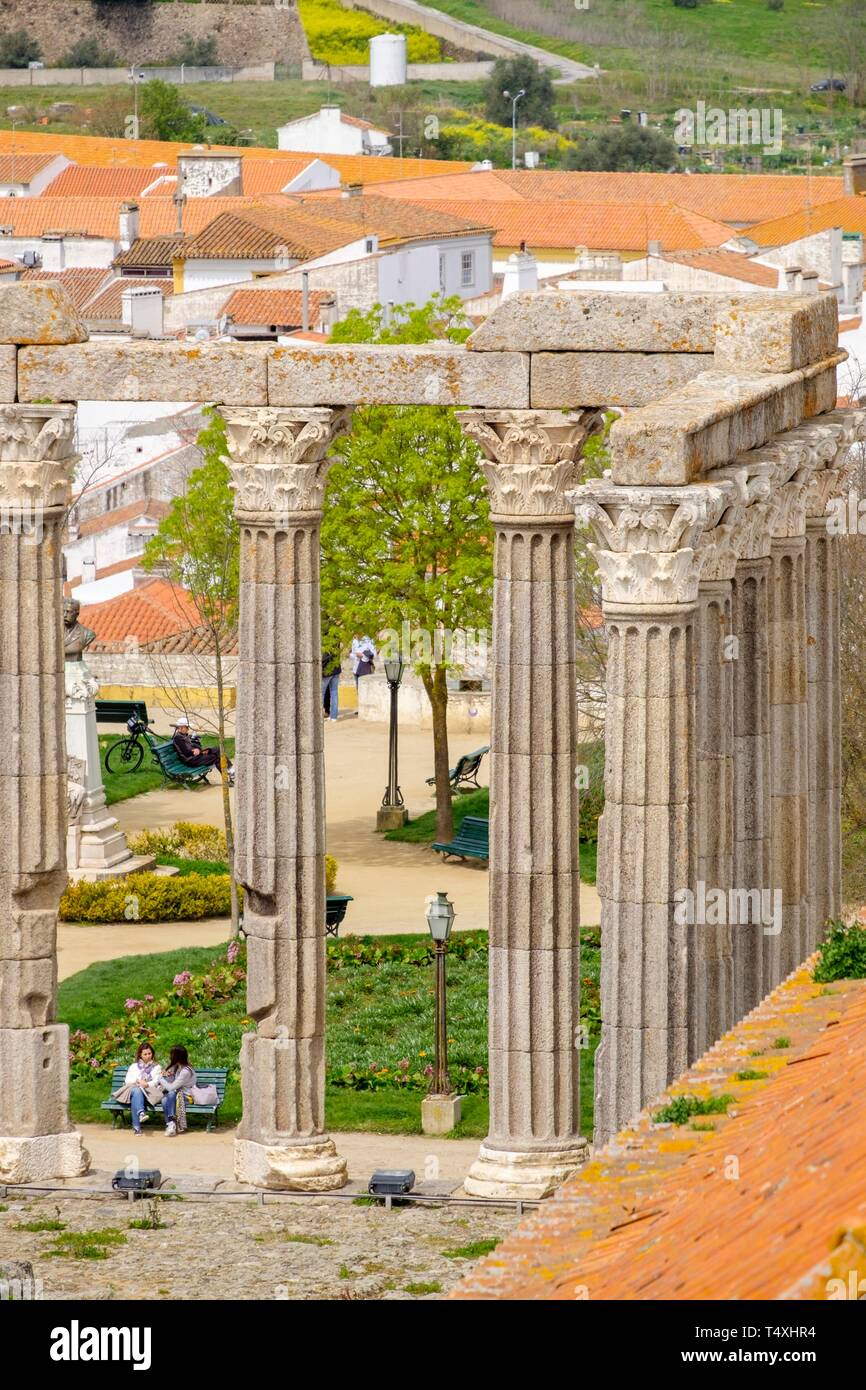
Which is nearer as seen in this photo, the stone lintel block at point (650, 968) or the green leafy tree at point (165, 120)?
the stone lintel block at point (650, 968)

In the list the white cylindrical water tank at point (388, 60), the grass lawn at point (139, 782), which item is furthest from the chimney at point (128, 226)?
the white cylindrical water tank at point (388, 60)

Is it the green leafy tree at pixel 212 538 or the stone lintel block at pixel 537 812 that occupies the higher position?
the green leafy tree at pixel 212 538

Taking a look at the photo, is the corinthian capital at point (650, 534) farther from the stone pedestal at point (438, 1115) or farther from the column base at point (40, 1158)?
the stone pedestal at point (438, 1115)

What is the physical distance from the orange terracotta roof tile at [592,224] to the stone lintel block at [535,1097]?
7260 centimetres

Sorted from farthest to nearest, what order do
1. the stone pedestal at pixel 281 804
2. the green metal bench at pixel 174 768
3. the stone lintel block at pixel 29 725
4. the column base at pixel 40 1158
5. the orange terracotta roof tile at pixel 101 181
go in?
the orange terracotta roof tile at pixel 101 181 → the green metal bench at pixel 174 768 → the column base at pixel 40 1158 → the stone lintel block at pixel 29 725 → the stone pedestal at pixel 281 804

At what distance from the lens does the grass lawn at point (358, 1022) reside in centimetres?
3114

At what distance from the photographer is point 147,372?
960 inches

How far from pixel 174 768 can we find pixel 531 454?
90.0 feet

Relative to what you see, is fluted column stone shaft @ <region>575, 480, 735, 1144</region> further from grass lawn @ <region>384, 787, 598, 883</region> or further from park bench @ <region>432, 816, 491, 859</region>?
grass lawn @ <region>384, 787, 598, 883</region>

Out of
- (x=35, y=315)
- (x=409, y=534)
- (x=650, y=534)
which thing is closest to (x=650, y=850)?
(x=650, y=534)

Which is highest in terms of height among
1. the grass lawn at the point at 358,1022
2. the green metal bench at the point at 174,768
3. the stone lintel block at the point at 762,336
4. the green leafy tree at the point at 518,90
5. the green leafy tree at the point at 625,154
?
the green leafy tree at the point at 518,90

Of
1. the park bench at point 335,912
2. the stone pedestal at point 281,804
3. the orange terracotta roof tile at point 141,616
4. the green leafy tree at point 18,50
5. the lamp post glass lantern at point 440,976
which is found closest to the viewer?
the stone pedestal at point 281,804

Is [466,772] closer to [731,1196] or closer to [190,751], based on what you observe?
[190,751]
